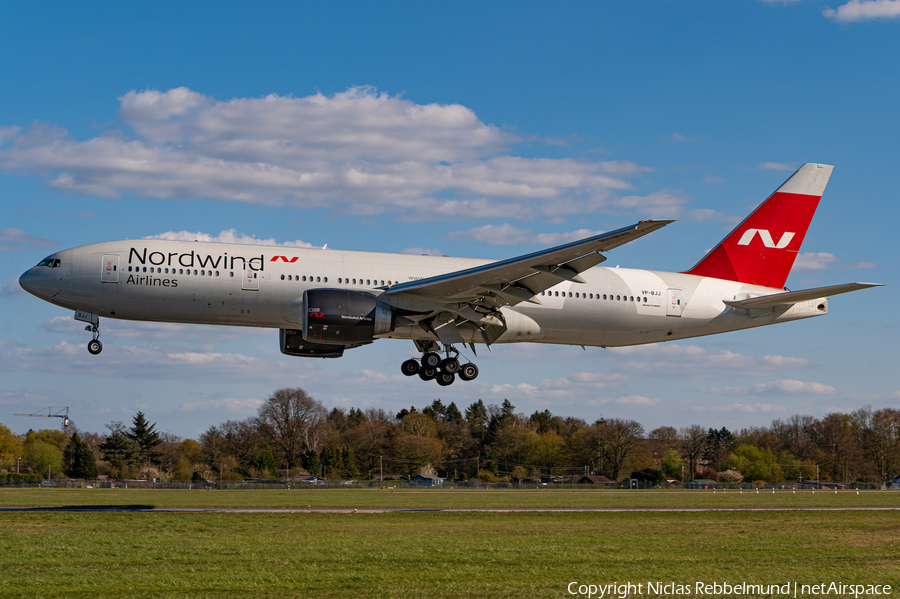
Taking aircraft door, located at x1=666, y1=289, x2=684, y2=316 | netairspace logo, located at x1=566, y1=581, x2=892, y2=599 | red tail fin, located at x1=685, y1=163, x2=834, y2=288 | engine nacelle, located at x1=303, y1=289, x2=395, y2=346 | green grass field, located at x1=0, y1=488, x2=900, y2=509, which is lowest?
green grass field, located at x1=0, y1=488, x2=900, y2=509

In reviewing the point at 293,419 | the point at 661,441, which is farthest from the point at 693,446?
the point at 293,419

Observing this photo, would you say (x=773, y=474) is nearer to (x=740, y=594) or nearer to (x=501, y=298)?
(x=501, y=298)

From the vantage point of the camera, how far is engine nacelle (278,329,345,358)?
36491 mm

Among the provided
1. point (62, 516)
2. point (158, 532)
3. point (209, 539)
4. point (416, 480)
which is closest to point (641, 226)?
point (209, 539)

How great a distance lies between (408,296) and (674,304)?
12906 mm

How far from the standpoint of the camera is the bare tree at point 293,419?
131000 millimetres

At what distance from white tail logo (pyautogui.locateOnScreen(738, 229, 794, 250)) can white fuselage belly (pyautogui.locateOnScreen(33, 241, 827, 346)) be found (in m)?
4.99

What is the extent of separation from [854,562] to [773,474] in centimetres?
12377

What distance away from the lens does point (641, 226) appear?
83.8ft

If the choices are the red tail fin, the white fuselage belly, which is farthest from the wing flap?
the red tail fin

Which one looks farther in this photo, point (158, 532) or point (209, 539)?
point (158, 532)

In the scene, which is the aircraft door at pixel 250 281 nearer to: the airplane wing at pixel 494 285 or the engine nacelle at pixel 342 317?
the engine nacelle at pixel 342 317

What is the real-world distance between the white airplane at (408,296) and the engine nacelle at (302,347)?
0.06 metres

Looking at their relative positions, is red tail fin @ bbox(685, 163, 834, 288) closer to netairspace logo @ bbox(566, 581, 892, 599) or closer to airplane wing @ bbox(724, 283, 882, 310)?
airplane wing @ bbox(724, 283, 882, 310)
